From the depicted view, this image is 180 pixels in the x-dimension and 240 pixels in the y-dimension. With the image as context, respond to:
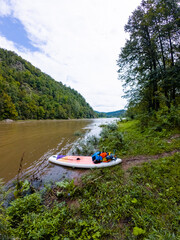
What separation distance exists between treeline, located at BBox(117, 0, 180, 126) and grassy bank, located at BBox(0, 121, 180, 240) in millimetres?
6941

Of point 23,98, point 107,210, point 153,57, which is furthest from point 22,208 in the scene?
point 23,98

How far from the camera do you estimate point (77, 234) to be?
199 centimetres

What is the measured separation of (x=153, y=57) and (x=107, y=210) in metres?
11.8

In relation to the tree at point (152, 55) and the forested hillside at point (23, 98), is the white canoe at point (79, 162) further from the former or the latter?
the forested hillside at point (23, 98)

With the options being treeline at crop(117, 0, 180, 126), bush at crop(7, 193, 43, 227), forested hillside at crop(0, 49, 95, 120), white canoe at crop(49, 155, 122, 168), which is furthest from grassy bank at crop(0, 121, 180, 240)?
forested hillside at crop(0, 49, 95, 120)

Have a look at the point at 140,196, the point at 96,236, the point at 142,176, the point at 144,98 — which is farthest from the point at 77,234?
the point at 144,98

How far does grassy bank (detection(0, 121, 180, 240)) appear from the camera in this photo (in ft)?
6.36

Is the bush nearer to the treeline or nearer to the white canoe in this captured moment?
the white canoe

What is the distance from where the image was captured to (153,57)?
9.42 m

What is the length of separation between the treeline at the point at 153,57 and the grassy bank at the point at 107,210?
6.94 meters

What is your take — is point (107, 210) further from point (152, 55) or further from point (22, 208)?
point (152, 55)

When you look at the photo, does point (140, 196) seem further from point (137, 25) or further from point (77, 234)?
point (137, 25)

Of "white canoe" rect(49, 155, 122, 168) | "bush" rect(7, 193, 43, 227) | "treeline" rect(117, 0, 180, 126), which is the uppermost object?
"treeline" rect(117, 0, 180, 126)

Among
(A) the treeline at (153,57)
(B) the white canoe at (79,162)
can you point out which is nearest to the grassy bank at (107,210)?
(B) the white canoe at (79,162)
